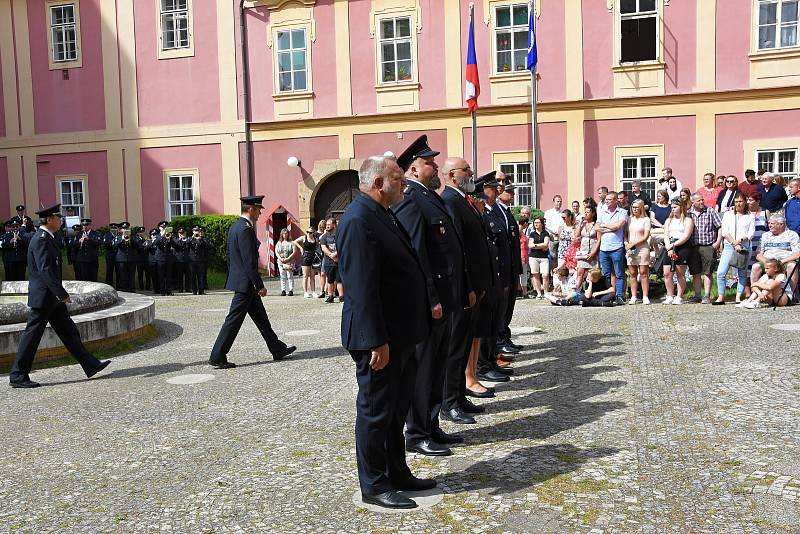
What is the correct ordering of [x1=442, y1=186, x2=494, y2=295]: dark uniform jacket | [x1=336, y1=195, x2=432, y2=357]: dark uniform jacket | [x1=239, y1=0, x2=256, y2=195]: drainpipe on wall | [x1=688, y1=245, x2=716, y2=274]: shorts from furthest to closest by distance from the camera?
[x1=239, y1=0, x2=256, y2=195]: drainpipe on wall
[x1=688, y1=245, x2=716, y2=274]: shorts
[x1=442, y1=186, x2=494, y2=295]: dark uniform jacket
[x1=336, y1=195, x2=432, y2=357]: dark uniform jacket

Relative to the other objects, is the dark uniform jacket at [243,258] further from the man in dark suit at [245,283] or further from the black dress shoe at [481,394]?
the black dress shoe at [481,394]

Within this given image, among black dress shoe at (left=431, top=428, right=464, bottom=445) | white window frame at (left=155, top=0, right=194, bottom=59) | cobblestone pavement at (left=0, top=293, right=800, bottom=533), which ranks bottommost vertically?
cobblestone pavement at (left=0, top=293, right=800, bottom=533)

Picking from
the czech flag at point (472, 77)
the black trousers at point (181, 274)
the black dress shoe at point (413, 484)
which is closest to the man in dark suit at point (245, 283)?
the black dress shoe at point (413, 484)

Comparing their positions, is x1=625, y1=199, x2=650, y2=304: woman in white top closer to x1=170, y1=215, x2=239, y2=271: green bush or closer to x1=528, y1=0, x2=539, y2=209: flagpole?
x1=528, y1=0, x2=539, y2=209: flagpole

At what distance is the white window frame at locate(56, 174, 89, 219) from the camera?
82.9 ft

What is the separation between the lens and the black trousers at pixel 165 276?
19141 millimetres

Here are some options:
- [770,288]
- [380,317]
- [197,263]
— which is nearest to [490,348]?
[380,317]

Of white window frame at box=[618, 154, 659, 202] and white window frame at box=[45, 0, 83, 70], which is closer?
white window frame at box=[618, 154, 659, 202]

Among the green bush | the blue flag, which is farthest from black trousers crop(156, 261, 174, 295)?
the blue flag

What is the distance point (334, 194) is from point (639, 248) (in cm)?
1115

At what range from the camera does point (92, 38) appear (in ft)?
80.9

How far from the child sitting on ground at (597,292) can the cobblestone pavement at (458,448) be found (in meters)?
3.68

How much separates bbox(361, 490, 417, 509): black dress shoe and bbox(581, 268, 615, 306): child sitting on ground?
930 centimetres

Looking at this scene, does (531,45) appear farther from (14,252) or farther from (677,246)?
(14,252)
